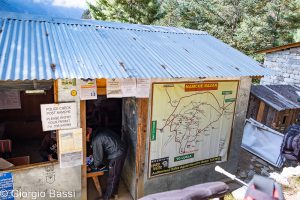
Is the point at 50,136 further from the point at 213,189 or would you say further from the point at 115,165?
the point at 213,189

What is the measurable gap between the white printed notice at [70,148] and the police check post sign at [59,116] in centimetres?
14

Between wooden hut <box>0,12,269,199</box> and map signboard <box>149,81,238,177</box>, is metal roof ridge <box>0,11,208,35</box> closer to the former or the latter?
wooden hut <box>0,12,269,199</box>

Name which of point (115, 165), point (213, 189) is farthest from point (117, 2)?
point (213, 189)

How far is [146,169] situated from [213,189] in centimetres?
216

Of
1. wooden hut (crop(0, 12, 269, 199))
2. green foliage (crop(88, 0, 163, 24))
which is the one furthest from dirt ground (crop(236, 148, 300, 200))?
green foliage (crop(88, 0, 163, 24))

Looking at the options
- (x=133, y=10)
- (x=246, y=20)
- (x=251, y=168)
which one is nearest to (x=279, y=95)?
(x=251, y=168)

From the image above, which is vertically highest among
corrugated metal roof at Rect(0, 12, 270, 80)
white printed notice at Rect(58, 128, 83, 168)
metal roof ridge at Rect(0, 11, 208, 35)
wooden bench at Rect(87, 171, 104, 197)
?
metal roof ridge at Rect(0, 11, 208, 35)

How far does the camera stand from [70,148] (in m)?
4.89

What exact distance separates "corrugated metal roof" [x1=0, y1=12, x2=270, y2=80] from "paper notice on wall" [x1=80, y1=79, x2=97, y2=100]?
0.40 m

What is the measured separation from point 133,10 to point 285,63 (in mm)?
12670

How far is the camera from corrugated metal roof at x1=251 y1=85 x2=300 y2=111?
9148mm

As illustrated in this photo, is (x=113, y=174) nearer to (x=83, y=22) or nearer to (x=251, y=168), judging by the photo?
(x=83, y=22)

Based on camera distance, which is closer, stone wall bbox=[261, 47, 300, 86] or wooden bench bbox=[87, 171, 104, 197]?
wooden bench bbox=[87, 171, 104, 197]

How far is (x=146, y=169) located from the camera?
575 centimetres
